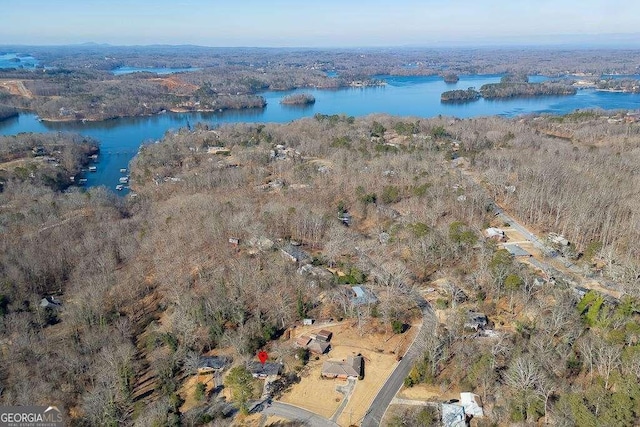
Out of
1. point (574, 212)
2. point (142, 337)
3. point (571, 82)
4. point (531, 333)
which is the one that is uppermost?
point (571, 82)

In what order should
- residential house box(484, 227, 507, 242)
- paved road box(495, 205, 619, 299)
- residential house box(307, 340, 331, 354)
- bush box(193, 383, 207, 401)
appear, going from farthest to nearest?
residential house box(484, 227, 507, 242), paved road box(495, 205, 619, 299), residential house box(307, 340, 331, 354), bush box(193, 383, 207, 401)

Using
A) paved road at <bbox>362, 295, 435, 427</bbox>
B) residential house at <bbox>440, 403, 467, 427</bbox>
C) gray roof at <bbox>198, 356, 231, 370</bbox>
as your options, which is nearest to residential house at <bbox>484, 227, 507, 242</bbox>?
paved road at <bbox>362, 295, 435, 427</bbox>

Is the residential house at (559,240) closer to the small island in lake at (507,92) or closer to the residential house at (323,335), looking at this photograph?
the residential house at (323,335)

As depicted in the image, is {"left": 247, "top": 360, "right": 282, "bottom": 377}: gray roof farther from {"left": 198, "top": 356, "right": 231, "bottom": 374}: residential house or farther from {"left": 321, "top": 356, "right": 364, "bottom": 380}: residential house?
{"left": 321, "top": 356, "right": 364, "bottom": 380}: residential house

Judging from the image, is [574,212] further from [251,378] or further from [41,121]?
[41,121]

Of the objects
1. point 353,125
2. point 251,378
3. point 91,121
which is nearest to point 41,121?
point 91,121

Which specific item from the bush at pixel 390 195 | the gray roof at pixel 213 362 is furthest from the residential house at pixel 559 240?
the gray roof at pixel 213 362
